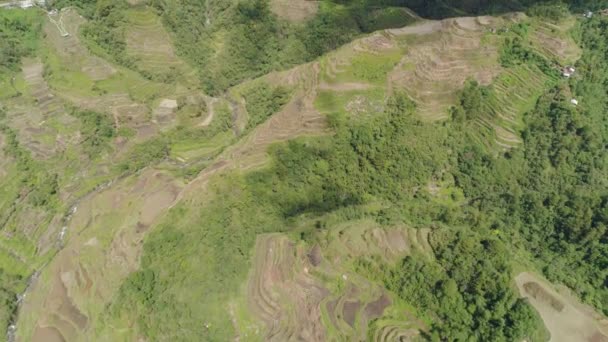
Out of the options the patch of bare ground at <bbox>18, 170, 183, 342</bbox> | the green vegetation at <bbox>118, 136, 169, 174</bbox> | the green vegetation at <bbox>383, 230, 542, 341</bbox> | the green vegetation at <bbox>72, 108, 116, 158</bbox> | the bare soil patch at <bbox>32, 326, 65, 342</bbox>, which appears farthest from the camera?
the green vegetation at <bbox>72, 108, 116, 158</bbox>

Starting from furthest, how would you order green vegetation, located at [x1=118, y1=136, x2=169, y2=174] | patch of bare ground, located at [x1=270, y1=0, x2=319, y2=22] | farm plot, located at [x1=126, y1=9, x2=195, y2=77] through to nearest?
1. patch of bare ground, located at [x1=270, y1=0, x2=319, y2=22]
2. farm plot, located at [x1=126, y1=9, x2=195, y2=77]
3. green vegetation, located at [x1=118, y1=136, x2=169, y2=174]

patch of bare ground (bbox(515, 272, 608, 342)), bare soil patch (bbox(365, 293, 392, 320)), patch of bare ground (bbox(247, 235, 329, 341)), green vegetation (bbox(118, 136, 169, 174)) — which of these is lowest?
patch of bare ground (bbox(515, 272, 608, 342))

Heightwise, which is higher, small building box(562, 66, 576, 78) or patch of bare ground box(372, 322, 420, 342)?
small building box(562, 66, 576, 78)

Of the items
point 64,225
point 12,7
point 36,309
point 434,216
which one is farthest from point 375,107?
point 12,7

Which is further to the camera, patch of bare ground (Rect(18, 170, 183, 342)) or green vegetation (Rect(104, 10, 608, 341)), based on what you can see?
patch of bare ground (Rect(18, 170, 183, 342))

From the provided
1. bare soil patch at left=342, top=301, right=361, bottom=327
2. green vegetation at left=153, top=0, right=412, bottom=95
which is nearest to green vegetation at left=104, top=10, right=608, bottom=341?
bare soil patch at left=342, top=301, right=361, bottom=327

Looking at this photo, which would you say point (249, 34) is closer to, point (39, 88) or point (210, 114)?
point (210, 114)

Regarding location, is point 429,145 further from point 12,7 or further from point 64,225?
point 12,7

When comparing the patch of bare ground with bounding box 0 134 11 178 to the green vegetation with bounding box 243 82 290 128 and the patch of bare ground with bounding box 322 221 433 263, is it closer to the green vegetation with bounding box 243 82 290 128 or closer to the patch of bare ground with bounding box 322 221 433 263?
the green vegetation with bounding box 243 82 290 128
